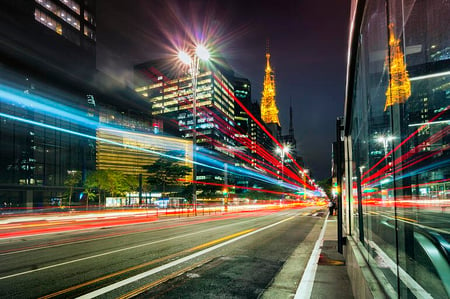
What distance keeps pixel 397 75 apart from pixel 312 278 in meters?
5.69

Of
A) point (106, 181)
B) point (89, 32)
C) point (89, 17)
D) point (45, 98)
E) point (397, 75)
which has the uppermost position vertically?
point (89, 17)

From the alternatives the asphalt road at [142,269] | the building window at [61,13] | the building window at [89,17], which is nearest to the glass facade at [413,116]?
the asphalt road at [142,269]

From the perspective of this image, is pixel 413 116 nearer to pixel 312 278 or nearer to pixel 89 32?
pixel 312 278

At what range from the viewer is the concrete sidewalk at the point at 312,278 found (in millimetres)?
5719

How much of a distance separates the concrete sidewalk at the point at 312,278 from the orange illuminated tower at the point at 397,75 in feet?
14.4

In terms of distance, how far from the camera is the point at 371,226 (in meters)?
5.12

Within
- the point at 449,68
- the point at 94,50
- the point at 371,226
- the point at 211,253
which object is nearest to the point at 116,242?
the point at 211,253

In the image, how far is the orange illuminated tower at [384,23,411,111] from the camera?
2.32m

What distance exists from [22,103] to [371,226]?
181 feet

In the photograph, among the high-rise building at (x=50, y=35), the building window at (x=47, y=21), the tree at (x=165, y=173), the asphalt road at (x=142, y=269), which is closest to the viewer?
the asphalt road at (x=142, y=269)

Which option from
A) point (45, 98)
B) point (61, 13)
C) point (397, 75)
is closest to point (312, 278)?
point (397, 75)

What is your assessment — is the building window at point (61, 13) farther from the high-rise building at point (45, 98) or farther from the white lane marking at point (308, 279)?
the white lane marking at point (308, 279)

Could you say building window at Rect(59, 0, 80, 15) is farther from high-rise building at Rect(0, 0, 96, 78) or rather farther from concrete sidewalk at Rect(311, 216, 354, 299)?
concrete sidewalk at Rect(311, 216, 354, 299)

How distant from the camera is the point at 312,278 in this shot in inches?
269
